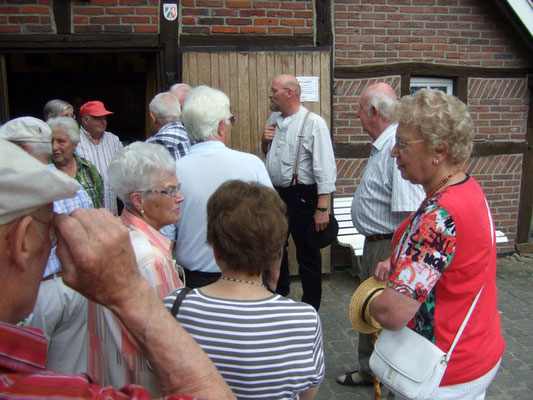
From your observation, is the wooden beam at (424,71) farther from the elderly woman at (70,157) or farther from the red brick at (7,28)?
the red brick at (7,28)

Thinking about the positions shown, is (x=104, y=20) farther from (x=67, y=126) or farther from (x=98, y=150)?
(x=67, y=126)

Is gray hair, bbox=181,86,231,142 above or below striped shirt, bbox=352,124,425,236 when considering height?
above

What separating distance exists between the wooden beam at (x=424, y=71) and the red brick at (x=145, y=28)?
1937mm

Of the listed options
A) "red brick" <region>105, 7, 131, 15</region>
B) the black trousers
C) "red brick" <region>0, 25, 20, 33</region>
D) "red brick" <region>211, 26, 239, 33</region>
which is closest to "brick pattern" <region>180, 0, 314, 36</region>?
"red brick" <region>211, 26, 239, 33</region>

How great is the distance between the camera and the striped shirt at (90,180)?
12.1 feet

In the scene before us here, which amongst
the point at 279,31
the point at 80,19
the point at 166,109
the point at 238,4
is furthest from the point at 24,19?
the point at 279,31

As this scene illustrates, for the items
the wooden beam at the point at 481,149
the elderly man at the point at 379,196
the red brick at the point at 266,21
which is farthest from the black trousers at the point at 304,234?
the red brick at the point at 266,21

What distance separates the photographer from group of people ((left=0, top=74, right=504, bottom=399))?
854 millimetres

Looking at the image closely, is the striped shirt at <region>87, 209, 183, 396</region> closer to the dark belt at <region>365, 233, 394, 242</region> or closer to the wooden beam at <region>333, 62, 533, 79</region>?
the dark belt at <region>365, 233, 394, 242</region>

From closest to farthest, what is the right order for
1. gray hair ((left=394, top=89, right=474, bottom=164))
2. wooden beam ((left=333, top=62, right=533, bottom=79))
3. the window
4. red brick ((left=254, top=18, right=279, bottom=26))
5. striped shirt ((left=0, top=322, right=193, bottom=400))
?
striped shirt ((left=0, top=322, right=193, bottom=400)) < gray hair ((left=394, top=89, right=474, bottom=164)) < red brick ((left=254, top=18, right=279, bottom=26)) < wooden beam ((left=333, top=62, right=533, bottom=79)) < the window

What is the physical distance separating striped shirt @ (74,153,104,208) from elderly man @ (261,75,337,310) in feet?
4.67

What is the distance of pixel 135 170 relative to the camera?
2.01 m

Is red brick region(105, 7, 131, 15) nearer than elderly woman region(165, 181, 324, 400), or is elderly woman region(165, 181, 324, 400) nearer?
elderly woman region(165, 181, 324, 400)

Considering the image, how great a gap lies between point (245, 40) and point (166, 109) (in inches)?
62.8
